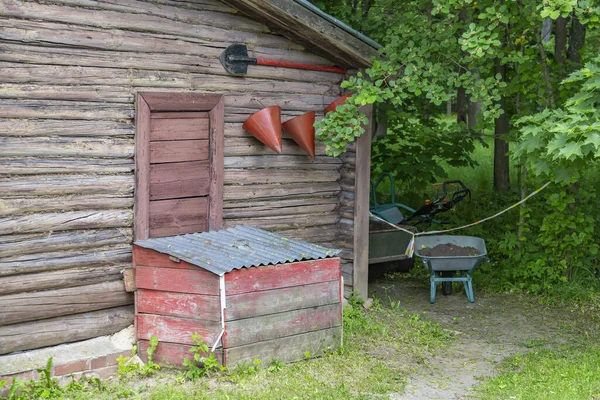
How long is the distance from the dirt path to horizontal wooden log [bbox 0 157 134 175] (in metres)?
3.09

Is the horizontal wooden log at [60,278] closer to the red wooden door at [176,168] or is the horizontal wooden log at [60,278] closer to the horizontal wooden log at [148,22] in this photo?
the red wooden door at [176,168]

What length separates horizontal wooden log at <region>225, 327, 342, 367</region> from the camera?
6.68 meters

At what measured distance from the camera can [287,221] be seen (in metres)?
8.67

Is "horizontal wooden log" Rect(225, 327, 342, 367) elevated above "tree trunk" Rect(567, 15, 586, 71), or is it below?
below

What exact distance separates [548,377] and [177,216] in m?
3.61

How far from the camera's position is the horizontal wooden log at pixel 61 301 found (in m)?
6.62

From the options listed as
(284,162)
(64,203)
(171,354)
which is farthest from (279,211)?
(64,203)

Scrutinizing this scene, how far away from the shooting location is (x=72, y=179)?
6875 millimetres

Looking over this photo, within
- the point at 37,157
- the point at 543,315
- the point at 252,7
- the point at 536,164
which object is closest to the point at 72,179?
the point at 37,157

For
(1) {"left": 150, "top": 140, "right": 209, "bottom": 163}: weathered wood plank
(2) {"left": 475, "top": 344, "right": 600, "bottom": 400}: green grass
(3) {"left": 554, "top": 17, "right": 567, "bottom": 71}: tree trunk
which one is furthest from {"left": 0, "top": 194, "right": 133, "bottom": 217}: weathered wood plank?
(3) {"left": 554, "top": 17, "right": 567, "bottom": 71}: tree trunk

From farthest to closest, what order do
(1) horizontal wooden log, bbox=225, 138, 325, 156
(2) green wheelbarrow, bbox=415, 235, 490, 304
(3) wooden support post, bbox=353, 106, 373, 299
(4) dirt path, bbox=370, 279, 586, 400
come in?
1. (2) green wheelbarrow, bbox=415, 235, 490, 304
2. (3) wooden support post, bbox=353, 106, 373, 299
3. (1) horizontal wooden log, bbox=225, 138, 325, 156
4. (4) dirt path, bbox=370, 279, 586, 400

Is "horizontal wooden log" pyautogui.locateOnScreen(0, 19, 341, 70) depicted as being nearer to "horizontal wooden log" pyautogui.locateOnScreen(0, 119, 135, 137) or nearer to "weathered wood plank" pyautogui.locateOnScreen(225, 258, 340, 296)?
"horizontal wooden log" pyautogui.locateOnScreen(0, 119, 135, 137)

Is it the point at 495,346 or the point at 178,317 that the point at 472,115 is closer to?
the point at 495,346

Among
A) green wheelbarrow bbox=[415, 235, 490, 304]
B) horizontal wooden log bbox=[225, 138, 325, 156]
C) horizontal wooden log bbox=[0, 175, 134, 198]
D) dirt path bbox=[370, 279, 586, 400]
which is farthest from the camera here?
green wheelbarrow bbox=[415, 235, 490, 304]
